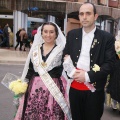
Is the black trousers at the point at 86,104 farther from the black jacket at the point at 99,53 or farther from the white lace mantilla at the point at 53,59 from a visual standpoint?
the white lace mantilla at the point at 53,59

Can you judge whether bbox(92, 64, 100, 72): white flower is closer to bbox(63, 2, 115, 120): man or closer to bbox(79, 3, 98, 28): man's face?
bbox(63, 2, 115, 120): man

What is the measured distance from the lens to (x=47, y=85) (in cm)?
321

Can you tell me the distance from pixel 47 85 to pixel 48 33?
1.89 feet

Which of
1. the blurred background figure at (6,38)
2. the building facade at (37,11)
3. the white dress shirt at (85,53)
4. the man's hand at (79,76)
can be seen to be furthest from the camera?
the building facade at (37,11)

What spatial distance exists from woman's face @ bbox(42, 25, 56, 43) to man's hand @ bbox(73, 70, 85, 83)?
787 millimetres

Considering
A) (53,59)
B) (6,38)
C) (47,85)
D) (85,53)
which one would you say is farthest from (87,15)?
(6,38)

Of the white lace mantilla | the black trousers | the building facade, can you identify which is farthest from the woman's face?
the building facade

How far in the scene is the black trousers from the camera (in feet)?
8.90

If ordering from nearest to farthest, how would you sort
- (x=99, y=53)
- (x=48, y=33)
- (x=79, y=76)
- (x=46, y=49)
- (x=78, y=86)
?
(x=79, y=76) → (x=99, y=53) → (x=78, y=86) → (x=48, y=33) → (x=46, y=49)

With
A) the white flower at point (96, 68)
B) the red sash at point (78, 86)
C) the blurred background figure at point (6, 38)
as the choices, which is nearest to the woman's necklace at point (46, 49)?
the red sash at point (78, 86)

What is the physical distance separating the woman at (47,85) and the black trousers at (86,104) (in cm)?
38

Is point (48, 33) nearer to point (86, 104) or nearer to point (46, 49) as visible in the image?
point (46, 49)

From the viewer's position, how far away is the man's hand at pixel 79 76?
2.54 m

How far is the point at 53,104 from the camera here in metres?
3.23
